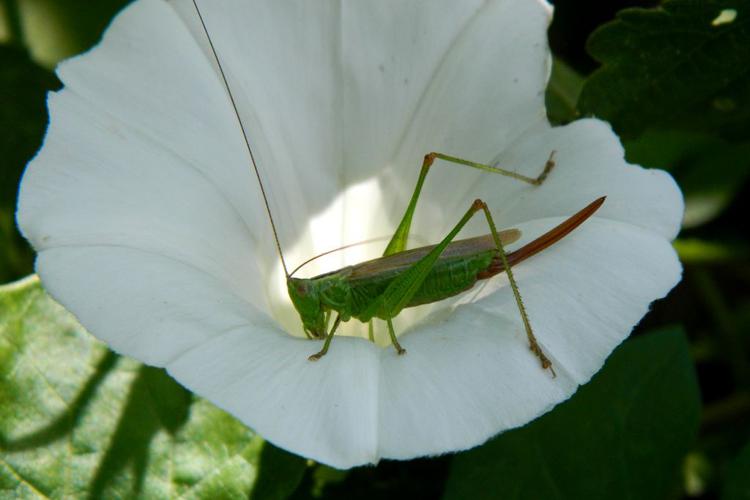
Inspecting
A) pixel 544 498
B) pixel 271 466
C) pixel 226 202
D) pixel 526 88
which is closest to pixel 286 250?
pixel 226 202

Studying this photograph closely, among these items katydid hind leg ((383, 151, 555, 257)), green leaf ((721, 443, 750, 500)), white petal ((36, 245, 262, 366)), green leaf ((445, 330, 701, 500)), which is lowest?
green leaf ((721, 443, 750, 500))

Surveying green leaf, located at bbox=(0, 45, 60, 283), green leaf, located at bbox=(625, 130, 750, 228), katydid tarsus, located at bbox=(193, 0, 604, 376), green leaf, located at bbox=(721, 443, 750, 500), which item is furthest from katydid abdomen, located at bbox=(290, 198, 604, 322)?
green leaf, located at bbox=(625, 130, 750, 228)

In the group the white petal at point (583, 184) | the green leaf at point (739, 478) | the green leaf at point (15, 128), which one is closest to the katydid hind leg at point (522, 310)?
→ the white petal at point (583, 184)

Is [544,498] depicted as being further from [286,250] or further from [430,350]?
[286,250]

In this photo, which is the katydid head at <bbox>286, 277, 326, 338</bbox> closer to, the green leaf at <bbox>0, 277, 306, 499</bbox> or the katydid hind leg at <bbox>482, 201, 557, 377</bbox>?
the green leaf at <bbox>0, 277, 306, 499</bbox>

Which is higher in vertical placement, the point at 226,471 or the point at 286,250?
the point at 286,250

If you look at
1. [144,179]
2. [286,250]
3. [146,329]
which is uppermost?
[144,179]

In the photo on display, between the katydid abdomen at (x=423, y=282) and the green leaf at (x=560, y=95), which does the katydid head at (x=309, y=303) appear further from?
the green leaf at (x=560, y=95)

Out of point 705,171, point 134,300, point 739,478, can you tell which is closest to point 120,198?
point 134,300

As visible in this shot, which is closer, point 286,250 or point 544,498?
point 544,498
